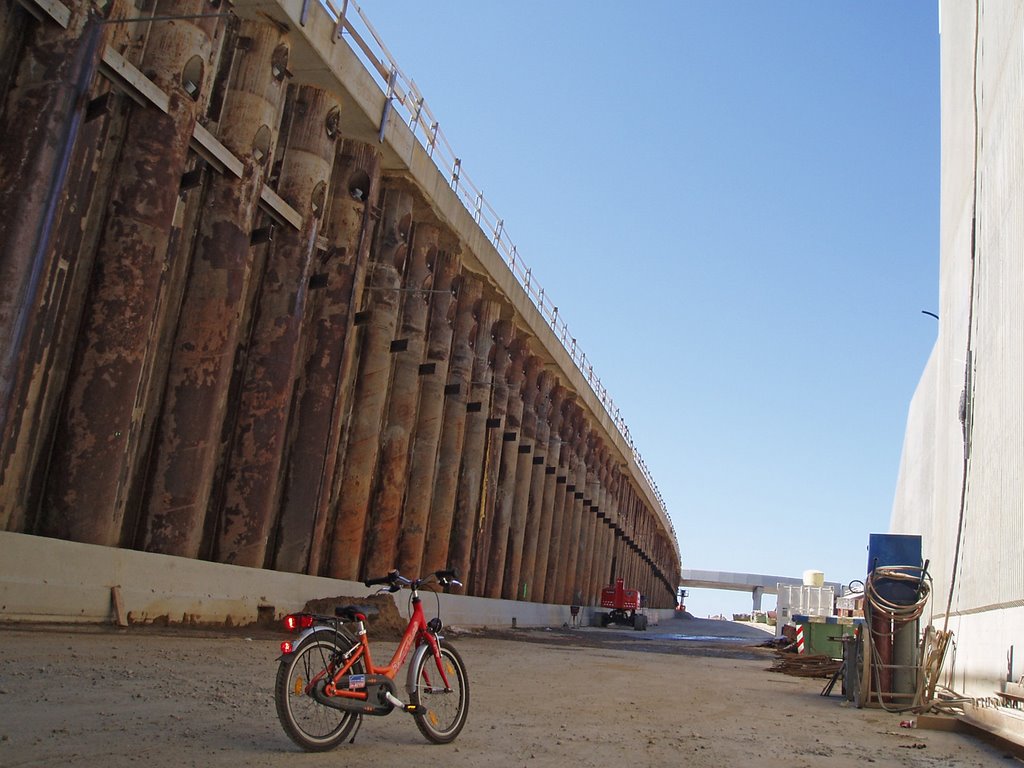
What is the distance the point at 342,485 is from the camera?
70.5 feet

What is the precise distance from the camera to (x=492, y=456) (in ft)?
106

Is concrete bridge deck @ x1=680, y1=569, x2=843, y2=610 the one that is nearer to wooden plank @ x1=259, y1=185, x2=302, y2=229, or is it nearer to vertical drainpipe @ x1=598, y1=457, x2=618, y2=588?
vertical drainpipe @ x1=598, y1=457, x2=618, y2=588

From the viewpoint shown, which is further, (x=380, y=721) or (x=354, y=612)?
(x=380, y=721)

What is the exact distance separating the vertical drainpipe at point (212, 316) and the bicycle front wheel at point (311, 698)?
9052mm

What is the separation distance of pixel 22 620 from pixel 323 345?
30.8ft

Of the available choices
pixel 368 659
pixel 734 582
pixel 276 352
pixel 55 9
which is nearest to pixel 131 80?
pixel 55 9

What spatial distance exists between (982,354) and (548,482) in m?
26.3

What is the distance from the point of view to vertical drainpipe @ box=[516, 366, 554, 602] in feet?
122

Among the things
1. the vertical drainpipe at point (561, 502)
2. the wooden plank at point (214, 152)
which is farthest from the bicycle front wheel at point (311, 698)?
the vertical drainpipe at point (561, 502)

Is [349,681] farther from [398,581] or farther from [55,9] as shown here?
[55,9]

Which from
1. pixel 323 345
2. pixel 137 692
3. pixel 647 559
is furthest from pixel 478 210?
pixel 647 559

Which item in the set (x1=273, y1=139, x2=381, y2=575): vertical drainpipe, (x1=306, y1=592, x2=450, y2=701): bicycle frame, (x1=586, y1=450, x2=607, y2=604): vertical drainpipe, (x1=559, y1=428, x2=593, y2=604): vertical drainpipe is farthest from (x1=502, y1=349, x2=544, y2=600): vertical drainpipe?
(x1=306, y1=592, x2=450, y2=701): bicycle frame

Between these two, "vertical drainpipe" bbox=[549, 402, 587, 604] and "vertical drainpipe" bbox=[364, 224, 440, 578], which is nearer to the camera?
"vertical drainpipe" bbox=[364, 224, 440, 578]

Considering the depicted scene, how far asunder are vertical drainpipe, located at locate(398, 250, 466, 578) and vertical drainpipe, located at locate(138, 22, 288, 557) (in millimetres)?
8924
